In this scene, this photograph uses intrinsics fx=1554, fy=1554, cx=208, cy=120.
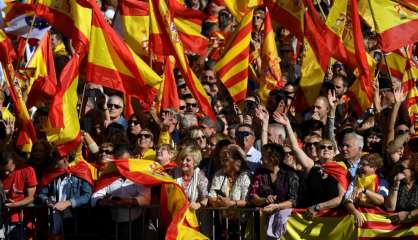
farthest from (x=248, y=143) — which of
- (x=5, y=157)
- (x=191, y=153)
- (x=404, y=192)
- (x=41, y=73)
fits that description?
(x=41, y=73)

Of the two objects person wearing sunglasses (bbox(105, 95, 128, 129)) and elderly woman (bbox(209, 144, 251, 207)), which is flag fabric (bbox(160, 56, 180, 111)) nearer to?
person wearing sunglasses (bbox(105, 95, 128, 129))

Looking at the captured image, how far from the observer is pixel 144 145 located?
1877cm

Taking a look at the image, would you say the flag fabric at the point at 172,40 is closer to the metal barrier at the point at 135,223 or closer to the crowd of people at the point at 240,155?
the crowd of people at the point at 240,155

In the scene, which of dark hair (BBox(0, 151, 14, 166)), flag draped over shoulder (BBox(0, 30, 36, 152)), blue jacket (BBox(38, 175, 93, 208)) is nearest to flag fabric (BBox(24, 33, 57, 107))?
flag draped over shoulder (BBox(0, 30, 36, 152))

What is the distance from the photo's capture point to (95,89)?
70.6ft

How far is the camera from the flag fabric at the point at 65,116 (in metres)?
18.5

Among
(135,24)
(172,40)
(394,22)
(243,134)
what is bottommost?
(243,134)

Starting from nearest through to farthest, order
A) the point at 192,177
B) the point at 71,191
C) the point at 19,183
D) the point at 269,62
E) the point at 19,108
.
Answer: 1. the point at 192,177
2. the point at 71,191
3. the point at 19,183
4. the point at 19,108
5. the point at 269,62

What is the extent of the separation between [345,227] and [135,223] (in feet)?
8.29

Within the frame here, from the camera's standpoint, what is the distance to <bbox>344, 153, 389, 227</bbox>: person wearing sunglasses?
54.9 feet

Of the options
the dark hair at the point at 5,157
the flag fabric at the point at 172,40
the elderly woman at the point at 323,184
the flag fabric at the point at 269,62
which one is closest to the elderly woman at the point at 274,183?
the elderly woman at the point at 323,184

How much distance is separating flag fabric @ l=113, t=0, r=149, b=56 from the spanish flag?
172cm

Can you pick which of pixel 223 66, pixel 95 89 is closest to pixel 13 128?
pixel 95 89

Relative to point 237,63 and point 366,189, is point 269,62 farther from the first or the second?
point 366,189
